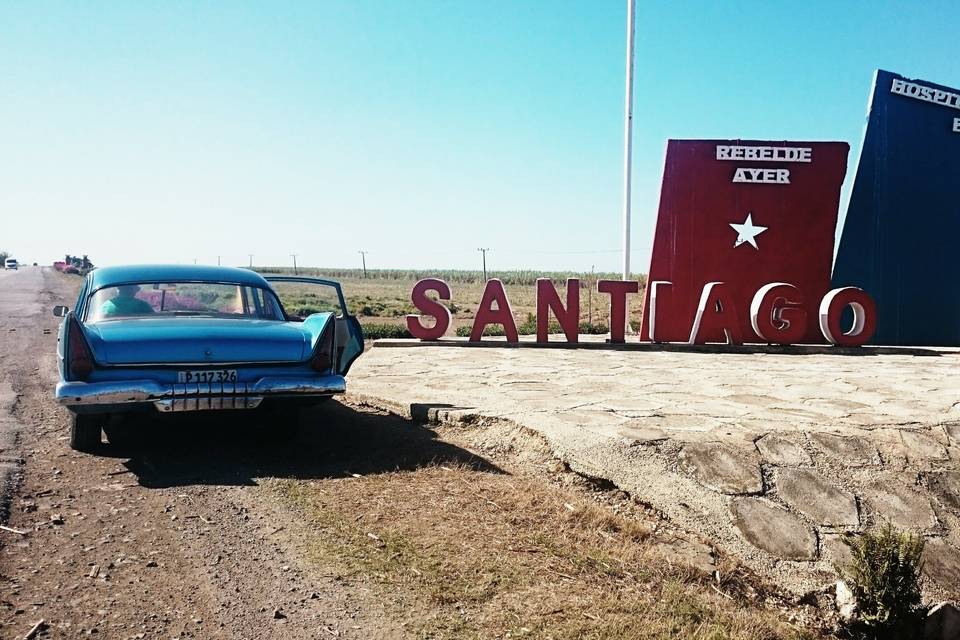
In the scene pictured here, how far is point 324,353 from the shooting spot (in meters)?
5.46

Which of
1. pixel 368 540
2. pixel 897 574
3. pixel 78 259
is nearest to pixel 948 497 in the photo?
pixel 897 574

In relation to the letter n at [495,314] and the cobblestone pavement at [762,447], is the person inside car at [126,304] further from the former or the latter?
the letter n at [495,314]

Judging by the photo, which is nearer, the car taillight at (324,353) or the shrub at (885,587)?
the shrub at (885,587)

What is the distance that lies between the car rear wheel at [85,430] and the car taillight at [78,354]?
497mm

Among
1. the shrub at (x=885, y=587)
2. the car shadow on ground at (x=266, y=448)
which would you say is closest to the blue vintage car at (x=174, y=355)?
the car shadow on ground at (x=266, y=448)

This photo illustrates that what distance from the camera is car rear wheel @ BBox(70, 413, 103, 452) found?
528 centimetres

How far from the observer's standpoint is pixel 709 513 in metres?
4.66

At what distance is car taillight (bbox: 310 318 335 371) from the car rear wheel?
154cm

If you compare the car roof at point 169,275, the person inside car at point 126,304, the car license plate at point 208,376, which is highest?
the car roof at point 169,275

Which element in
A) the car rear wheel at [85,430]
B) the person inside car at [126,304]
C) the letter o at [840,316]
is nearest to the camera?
the car rear wheel at [85,430]

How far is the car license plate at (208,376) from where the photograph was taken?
16.3 ft

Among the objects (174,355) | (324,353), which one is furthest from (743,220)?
(174,355)

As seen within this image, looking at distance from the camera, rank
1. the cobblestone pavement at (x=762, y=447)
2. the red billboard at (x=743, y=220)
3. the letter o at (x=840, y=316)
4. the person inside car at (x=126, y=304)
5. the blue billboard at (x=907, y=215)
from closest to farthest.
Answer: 1. the cobblestone pavement at (x=762, y=447)
2. the person inside car at (x=126, y=304)
3. the letter o at (x=840, y=316)
4. the red billboard at (x=743, y=220)
5. the blue billboard at (x=907, y=215)

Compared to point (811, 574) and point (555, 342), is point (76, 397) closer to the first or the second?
point (811, 574)
